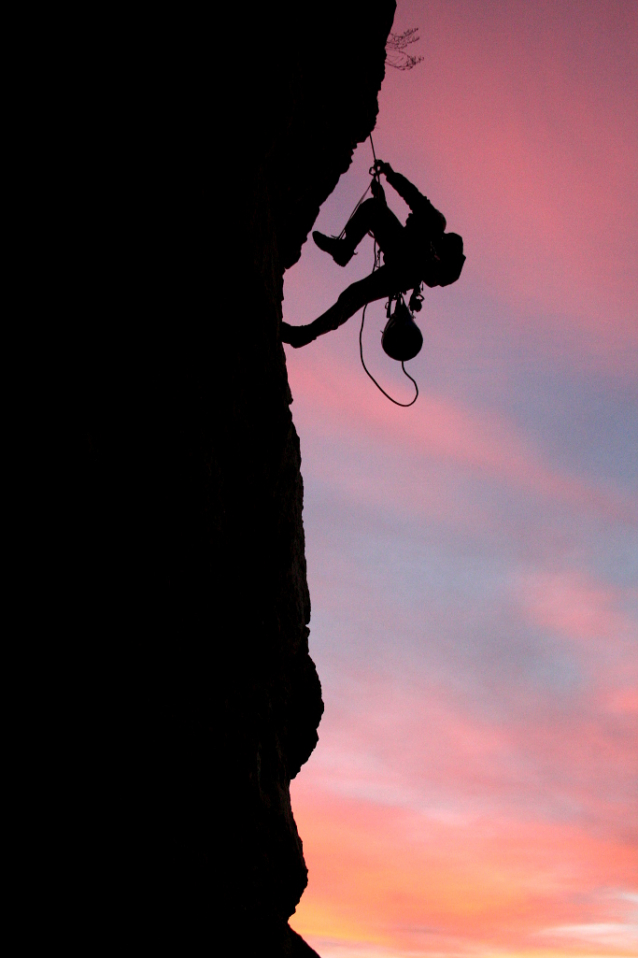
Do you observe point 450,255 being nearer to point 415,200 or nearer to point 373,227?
point 415,200

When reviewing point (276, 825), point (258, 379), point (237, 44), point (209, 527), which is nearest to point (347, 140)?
point (237, 44)

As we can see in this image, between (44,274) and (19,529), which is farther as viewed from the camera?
(44,274)

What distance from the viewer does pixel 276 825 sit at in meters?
5.17

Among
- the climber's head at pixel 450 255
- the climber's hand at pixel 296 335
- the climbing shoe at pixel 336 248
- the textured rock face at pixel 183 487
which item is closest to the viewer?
the textured rock face at pixel 183 487

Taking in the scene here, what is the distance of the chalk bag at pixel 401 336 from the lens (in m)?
7.97

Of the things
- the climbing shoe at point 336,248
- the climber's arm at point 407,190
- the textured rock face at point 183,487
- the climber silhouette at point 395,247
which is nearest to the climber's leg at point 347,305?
the climber silhouette at point 395,247

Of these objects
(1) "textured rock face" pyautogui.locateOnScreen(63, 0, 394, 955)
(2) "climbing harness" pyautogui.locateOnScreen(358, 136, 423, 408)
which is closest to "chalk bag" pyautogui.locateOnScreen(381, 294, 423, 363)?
(2) "climbing harness" pyautogui.locateOnScreen(358, 136, 423, 408)

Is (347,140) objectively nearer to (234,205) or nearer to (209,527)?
(234,205)

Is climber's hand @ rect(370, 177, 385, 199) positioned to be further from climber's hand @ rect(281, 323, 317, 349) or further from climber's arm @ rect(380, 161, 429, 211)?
climber's hand @ rect(281, 323, 317, 349)

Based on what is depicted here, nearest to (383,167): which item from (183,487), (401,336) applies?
(401,336)

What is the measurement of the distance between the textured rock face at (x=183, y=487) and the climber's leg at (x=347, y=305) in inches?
63.2

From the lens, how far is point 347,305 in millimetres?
7922

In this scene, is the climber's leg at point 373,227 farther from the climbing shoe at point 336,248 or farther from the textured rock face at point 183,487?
the textured rock face at point 183,487

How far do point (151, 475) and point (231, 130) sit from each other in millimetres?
2491
